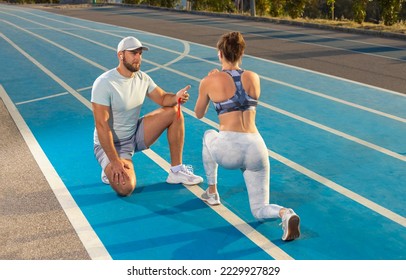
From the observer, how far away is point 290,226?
5.00 meters

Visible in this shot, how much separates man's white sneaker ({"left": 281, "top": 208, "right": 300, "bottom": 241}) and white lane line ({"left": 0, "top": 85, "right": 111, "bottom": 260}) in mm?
1435

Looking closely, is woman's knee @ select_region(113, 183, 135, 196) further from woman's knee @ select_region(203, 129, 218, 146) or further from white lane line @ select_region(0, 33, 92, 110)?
white lane line @ select_region(0, 33, 92, 110)

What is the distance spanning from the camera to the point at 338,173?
689 cm

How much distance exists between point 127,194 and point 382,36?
17.0 meters

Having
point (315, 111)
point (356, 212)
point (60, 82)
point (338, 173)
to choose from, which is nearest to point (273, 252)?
point (356, 212)

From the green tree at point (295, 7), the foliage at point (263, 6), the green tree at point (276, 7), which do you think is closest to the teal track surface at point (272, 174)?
the green tree at point (295, 7)

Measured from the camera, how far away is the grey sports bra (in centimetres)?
536

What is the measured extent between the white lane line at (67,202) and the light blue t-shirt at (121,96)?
2.16ft

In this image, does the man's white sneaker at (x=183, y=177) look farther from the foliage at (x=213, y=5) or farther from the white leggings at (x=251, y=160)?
the foliage at (x=213, y=5)

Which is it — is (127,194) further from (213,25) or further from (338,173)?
(213,25)

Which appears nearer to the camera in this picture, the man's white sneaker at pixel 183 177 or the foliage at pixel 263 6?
the man's white sneaker at pixel 183 177

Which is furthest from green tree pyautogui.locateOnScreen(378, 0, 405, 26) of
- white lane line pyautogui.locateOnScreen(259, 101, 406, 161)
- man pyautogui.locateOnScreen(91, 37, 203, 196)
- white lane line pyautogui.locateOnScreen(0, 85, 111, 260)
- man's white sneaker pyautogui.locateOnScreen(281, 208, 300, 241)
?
man's white sneaker pyautogui.locateOnScreen(281, 208, 300, 241)

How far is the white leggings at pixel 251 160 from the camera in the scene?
17.6ft

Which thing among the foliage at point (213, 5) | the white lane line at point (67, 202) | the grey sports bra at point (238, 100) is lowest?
the white lane line at point (67, 202)
